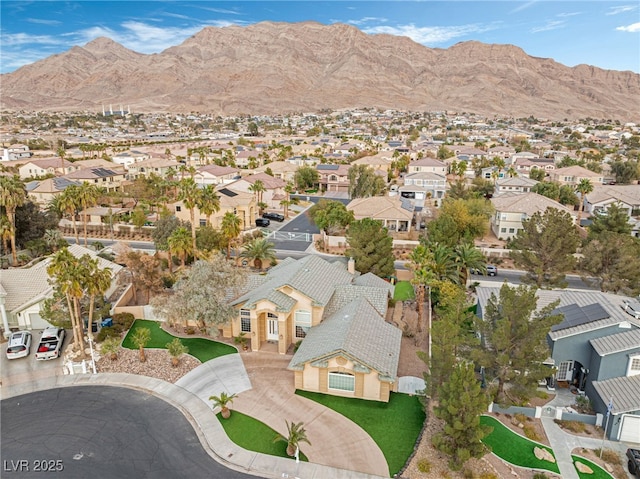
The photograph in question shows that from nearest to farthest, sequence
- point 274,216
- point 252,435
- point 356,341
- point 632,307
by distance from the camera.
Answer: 1. point 252,435
2. point 356,341
3. point 632,307
4. point 274,216

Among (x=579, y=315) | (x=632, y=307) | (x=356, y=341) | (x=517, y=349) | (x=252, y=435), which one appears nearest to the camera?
(x=252, y=435)

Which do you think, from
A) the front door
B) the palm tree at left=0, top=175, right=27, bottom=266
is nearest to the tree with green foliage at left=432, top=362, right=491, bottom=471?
the front door

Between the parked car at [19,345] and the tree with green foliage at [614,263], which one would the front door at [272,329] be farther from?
the tree with green foliage at [614,263]

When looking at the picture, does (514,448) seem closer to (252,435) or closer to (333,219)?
(252,435)

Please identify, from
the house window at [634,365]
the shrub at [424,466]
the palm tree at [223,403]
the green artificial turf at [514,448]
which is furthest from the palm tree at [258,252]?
the house window at [634,365]

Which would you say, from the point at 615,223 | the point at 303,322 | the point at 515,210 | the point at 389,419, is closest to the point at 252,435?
the point at 389,419

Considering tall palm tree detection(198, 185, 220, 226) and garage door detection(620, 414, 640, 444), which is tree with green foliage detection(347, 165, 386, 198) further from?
garage door detection(620, 414, 640, 444)
